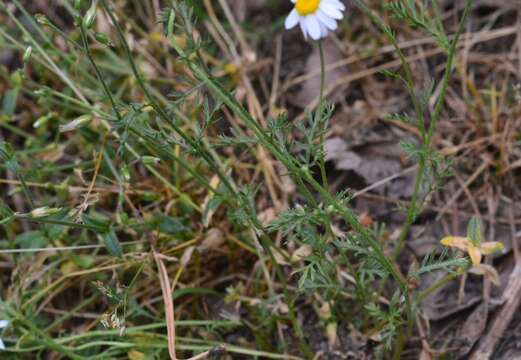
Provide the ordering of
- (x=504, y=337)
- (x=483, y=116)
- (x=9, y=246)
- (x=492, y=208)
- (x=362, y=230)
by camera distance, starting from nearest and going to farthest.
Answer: (x=362, y=230) < (x=504, y=337) < (x=9, y=246) < (x=492, y=208) < (x=483, y=116)

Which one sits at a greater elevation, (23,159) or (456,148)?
(23,159)

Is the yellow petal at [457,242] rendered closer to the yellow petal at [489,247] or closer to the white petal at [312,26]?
the yellow petal at [489,247]

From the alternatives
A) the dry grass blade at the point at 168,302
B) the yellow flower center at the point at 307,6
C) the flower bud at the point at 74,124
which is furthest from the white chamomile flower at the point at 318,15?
the dry grass blade at the point at 168,302

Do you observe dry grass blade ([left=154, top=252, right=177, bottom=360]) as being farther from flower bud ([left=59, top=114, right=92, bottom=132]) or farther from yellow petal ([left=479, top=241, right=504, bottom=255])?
yellow petal ([left=479, top=241, right=504, bottom=255])

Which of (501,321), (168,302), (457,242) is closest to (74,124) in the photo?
(168,302)

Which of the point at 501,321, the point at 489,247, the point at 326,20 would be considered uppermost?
the point at 326,20

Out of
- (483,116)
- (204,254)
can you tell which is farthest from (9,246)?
(483,116)

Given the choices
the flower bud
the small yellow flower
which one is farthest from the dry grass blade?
the small yellow flower

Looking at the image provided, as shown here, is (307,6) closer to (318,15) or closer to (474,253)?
(318,15)

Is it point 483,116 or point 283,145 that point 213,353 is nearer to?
point 283,145
